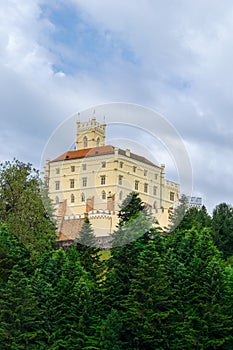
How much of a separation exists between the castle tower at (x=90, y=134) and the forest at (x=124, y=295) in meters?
2.97

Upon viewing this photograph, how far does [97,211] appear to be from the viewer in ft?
133

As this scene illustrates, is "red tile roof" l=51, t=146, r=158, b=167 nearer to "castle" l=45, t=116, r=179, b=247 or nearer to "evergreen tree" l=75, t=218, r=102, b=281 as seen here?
"castle" l=45, t=116, r=179, b=247

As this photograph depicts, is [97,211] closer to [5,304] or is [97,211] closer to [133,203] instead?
[133,203]

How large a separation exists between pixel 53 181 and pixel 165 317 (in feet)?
33.6

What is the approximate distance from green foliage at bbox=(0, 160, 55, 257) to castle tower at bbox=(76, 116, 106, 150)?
317cm

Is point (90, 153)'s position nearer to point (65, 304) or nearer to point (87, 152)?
point (87, 152)

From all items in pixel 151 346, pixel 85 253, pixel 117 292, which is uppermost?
pixel 85 253

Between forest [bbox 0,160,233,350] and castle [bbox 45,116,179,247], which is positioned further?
castle [bbox 45,116,179,247]

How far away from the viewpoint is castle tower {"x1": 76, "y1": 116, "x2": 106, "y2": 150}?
2491 centimetres

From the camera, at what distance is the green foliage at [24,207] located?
29.1 m

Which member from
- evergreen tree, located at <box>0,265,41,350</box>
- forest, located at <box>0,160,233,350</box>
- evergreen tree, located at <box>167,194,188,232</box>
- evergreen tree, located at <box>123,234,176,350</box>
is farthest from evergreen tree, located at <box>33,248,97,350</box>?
evergreen tree, located at <box>167,194,188,232</box>

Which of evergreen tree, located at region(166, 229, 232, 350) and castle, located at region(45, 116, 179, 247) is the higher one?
castle, located at region(45, 116, 179, 247)

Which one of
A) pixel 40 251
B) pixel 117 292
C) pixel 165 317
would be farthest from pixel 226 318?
pixel 40 251

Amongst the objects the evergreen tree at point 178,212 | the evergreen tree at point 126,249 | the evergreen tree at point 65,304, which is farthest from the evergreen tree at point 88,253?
the evergreen tree at point 178,212
